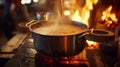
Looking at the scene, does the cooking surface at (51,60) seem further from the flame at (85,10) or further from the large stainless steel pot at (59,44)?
the flame at (85,10)

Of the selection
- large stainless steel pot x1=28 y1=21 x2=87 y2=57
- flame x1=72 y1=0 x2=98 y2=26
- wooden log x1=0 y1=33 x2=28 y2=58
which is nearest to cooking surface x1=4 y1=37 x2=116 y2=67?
large stainless steel pot x1=28 y1=21 x2=87 y2=57

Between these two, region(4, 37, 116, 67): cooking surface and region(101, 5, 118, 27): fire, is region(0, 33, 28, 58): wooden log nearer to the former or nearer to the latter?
region(4, 37, 116, 67): cooking surface

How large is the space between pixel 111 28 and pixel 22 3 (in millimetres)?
2227

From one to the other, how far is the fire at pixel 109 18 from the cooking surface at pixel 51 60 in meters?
1.42

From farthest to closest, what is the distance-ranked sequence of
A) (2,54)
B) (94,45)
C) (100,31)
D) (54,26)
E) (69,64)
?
(100,31)
(94,45)
(2,54)
(54,26)
(69,64)

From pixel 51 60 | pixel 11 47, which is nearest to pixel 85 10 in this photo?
pixel 11 47

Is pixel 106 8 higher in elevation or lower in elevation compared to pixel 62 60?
higher

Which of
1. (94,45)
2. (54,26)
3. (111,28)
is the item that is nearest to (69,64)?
(54,26)

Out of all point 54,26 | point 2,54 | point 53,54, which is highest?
point 54,26

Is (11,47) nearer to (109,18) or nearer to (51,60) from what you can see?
(51,60)

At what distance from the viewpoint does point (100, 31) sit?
11.2 feet

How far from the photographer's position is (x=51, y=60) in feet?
6.90

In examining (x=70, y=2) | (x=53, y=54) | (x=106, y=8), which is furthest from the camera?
(x=70, y=2)

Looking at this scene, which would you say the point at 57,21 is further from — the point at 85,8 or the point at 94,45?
the point at 85,8
